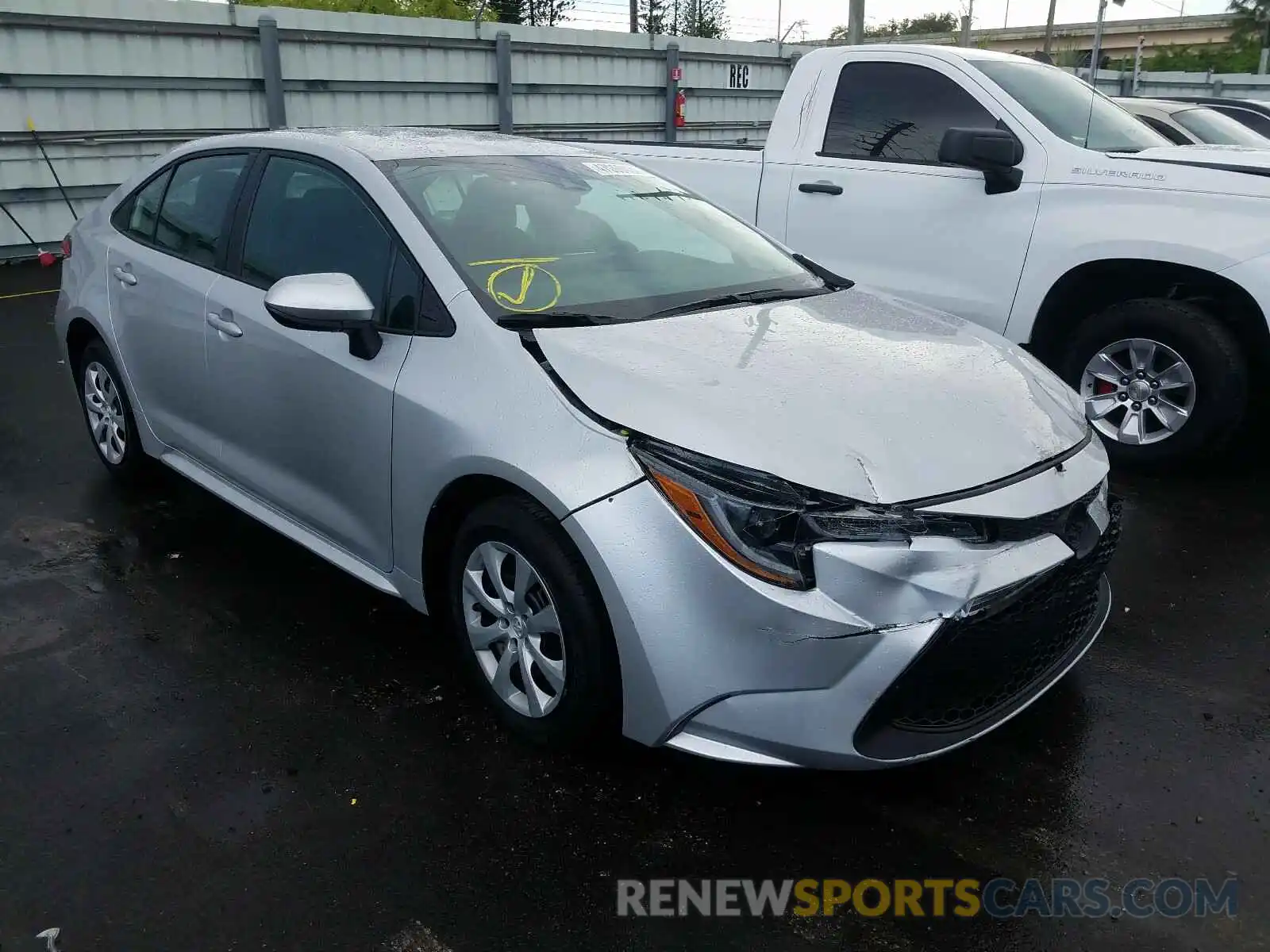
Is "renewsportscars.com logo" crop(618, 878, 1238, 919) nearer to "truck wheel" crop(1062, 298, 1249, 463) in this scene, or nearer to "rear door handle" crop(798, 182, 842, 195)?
"truck wheel" crop(1062, 298, 1249, 463)

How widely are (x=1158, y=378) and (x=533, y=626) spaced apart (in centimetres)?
369

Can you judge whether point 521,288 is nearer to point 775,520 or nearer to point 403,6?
point 775,520

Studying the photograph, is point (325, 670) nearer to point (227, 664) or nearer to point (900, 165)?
point (227, 664)

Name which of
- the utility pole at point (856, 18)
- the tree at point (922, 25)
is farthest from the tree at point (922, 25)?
the utility pole at point (856, 18)

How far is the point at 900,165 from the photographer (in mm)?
5672

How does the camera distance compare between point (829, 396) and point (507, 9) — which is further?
point (507, 9)

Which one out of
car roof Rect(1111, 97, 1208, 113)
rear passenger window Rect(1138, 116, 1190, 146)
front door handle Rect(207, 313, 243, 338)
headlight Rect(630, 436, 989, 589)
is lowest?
headlight Rect(630, 436, 989, 589)

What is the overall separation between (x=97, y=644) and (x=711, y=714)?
7.22ft

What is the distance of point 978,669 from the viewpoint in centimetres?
246

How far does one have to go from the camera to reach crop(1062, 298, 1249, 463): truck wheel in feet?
15.8

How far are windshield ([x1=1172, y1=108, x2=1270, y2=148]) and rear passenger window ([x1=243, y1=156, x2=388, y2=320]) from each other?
6591 millimetres

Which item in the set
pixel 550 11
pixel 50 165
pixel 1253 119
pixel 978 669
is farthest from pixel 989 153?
pixel 550 11

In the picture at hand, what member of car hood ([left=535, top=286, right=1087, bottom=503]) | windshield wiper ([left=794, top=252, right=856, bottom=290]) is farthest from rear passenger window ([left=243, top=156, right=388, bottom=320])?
windshield wiper ([left=794, top=252, right=856, bottom=290])

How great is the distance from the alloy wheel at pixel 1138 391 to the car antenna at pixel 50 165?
9.89 m
